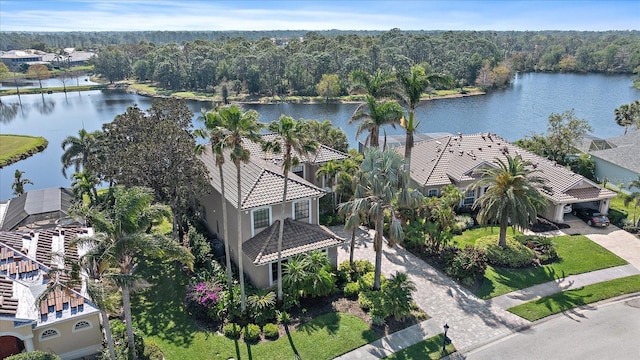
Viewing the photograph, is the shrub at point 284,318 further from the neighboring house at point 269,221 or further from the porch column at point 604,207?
the porch column at point 604,207

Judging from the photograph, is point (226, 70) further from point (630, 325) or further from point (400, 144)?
point (630, 325)

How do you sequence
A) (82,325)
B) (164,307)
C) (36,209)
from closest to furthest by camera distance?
(82,325) < (164,307) < (36,209)

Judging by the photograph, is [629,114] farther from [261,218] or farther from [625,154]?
[261,218]

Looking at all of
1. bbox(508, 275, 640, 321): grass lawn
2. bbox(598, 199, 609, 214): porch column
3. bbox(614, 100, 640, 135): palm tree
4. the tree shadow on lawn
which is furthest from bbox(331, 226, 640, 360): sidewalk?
bbox(614, 100, 640, 135): palm tree

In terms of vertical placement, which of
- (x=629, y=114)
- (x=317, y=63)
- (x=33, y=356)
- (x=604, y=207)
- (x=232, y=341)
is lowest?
(x=232, y=341)

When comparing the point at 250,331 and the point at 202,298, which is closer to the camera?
the point at 250,331

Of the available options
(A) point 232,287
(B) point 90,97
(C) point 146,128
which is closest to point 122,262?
(A) point 232,287

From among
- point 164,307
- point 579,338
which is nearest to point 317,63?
point 164,307
